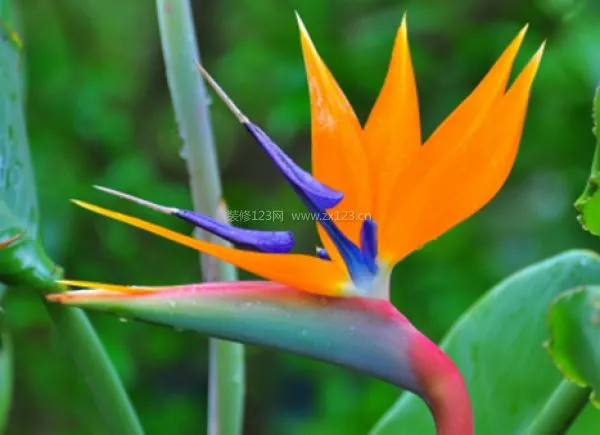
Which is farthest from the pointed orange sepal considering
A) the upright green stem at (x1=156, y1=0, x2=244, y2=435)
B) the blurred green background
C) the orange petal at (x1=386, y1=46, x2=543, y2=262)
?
the blurred green background

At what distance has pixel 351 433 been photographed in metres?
1.13

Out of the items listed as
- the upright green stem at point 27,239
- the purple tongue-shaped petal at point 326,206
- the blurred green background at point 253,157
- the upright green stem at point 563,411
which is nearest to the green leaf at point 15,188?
the upright green stem at point 27,239

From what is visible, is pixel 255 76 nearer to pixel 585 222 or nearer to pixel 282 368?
pixel 282 368

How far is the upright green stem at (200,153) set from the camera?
455 mm

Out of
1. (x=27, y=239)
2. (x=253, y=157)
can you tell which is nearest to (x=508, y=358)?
(x=27, y=239)

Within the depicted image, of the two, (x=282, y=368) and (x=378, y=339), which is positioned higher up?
(x=378, y=339)

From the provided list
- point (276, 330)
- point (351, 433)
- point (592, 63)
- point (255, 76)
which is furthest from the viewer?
point (255, 76)

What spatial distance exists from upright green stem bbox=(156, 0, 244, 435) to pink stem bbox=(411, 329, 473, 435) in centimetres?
14

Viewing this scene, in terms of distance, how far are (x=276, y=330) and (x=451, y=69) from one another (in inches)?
35.9

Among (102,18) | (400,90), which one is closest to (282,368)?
(102,18)

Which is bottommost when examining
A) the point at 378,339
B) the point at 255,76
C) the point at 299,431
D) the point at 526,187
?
the point at 299,431

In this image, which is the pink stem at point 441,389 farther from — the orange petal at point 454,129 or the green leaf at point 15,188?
the green leaf at point 15,188

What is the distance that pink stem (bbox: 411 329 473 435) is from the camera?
361mm

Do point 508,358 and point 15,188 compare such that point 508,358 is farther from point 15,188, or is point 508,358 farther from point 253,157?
point 253,157
